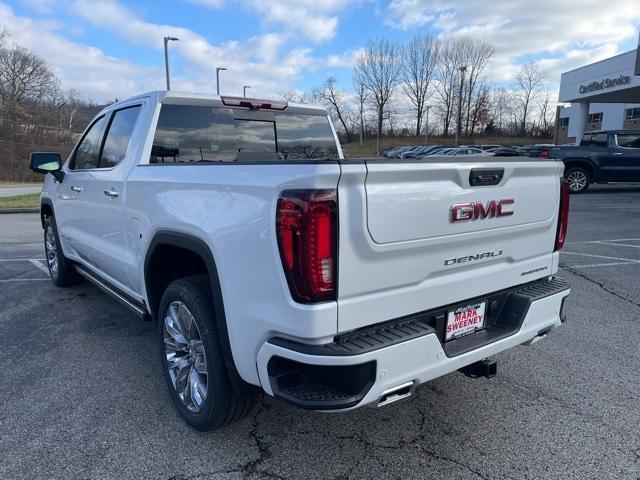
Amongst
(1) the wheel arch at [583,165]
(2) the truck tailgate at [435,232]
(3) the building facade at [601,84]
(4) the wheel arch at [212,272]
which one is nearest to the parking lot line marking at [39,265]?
(4) the wheel arch at [212,272]

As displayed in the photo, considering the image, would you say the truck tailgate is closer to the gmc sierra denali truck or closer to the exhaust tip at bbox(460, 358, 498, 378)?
the gmc sierra denali truck

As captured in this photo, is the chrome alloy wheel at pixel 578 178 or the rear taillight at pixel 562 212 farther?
the chrome alloy wheel at pixel 578 178

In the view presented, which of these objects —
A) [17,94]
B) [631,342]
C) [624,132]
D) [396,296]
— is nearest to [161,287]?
[396,296]

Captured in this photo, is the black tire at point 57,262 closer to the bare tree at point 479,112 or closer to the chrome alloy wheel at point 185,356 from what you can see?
the chrome alloy wheel at point 185,356

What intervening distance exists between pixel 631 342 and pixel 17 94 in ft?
175

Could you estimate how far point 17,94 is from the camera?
45.1 m

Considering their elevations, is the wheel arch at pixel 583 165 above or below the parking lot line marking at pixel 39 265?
above

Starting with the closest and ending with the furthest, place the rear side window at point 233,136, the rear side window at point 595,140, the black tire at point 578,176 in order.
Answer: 1. the rear side window at point 233,136
2. the rear side window at point 595,140
3. the black tire at point 578,176

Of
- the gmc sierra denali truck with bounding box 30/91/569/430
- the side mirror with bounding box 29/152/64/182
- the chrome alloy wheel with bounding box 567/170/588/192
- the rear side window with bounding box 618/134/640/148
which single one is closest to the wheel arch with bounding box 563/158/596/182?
the chrome alloy wheel with bounding box 567/170/588/192

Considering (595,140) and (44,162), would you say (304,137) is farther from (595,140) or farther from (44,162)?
(595,140)

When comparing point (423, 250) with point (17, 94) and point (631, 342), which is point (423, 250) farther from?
point (17, 94)

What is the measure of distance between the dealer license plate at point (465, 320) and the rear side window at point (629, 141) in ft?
49.7

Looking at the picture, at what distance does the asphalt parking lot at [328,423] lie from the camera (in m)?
2.49

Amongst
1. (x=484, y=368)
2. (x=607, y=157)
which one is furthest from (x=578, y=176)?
(x=484, y=368)
